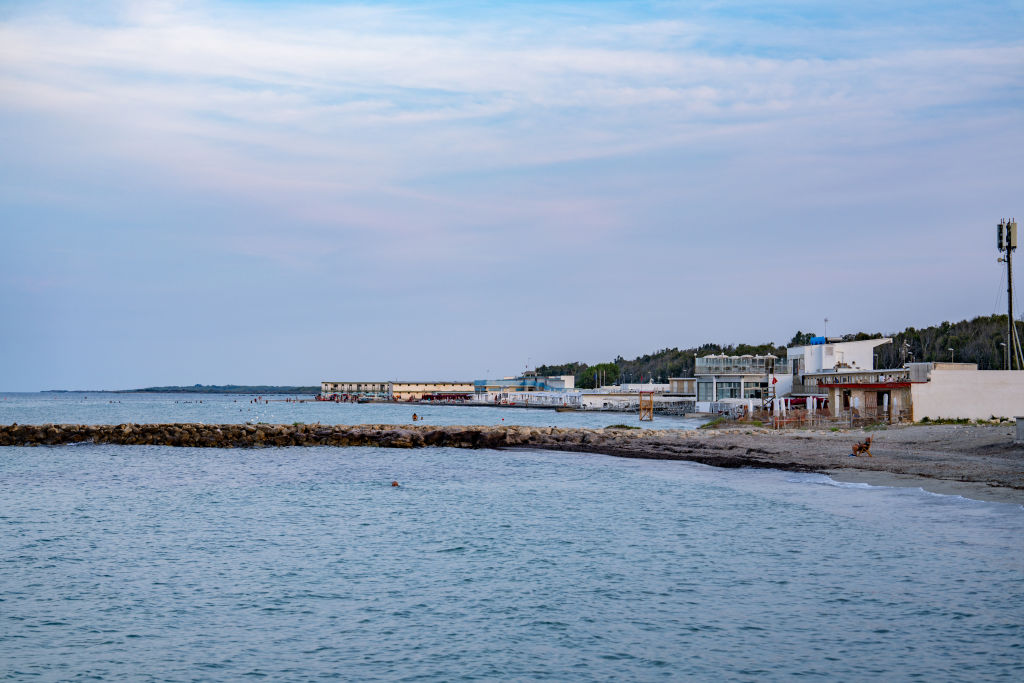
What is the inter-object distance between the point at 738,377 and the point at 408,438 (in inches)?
2190

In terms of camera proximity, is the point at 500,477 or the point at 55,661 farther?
the point at 500,477

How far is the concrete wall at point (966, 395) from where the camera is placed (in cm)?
5269

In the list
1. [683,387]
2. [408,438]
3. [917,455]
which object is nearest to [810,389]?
[408,438]

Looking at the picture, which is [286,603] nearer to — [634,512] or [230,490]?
[634,512]

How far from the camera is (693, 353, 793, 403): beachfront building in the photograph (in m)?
93.1

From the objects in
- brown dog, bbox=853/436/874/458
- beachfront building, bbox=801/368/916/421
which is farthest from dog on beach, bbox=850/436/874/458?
beachfront building, bbox=801/368/916/421

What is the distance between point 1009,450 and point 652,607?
2682cm

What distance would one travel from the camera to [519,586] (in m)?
16.6

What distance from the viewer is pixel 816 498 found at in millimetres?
27391

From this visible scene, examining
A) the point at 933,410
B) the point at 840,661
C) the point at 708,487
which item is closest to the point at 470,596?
the point at 840,661

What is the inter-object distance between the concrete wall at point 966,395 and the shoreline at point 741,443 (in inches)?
Answer: 205

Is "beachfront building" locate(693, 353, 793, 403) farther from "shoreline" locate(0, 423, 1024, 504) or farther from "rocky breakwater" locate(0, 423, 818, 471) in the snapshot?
"shoreline" locate(0, 423, 1024, 504)

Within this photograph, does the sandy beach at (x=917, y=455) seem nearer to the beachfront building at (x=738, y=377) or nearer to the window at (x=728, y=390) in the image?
the beachfront building at (x=738, y=377)

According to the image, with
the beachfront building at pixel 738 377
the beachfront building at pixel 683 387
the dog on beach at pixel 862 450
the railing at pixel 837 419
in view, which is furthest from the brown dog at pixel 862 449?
the beachfront building at pixel 683 387
